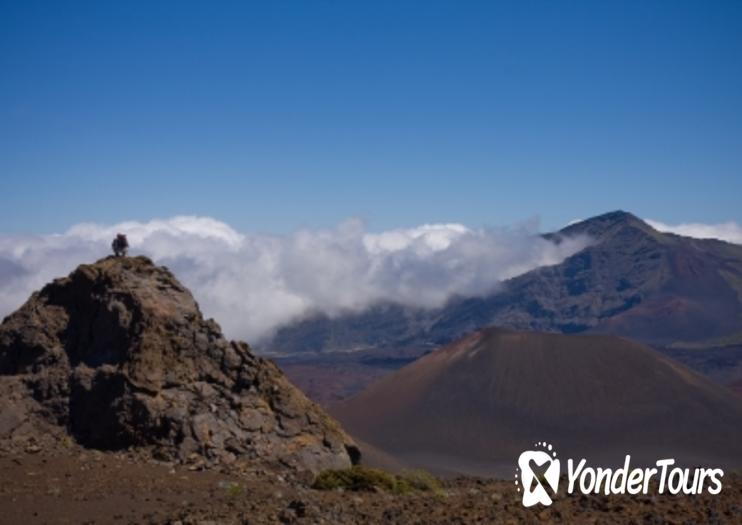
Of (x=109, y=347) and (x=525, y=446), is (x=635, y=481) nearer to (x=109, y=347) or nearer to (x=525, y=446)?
(x=109, y=347)

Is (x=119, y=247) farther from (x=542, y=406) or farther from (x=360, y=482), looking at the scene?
(x=542, y=406)

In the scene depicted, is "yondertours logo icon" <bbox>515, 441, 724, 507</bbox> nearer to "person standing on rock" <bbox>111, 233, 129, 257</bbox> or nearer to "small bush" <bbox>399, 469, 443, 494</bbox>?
"small bush" <bbox>399, 469, 443, 494</bbox>

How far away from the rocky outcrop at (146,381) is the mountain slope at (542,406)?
31813 mm

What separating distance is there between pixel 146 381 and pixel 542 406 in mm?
49126

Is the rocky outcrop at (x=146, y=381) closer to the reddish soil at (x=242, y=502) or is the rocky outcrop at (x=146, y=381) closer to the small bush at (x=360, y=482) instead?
the reddish soil at (x=242, y=502)

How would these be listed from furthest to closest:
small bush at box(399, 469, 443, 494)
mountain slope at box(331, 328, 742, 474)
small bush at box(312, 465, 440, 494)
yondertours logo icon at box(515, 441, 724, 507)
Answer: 1. mountain slope at box(331, 328, 742, 474)
2. small bush at box(399, 469, 443, 494)
3. small bush at box(312, 465, 440, 494)
4. yondertours logo icon at box(515, 441, 724, 507)

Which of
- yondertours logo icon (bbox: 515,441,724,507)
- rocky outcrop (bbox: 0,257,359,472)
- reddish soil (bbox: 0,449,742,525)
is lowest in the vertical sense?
reddish soil (bbox: 0,449,742,525)

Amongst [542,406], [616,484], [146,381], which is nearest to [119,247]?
[146,381]

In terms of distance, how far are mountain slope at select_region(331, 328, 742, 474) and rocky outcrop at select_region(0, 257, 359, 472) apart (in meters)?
31.8

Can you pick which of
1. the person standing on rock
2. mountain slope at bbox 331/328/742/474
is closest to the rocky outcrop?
the person standing on rock

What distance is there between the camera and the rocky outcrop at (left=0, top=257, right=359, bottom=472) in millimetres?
19344

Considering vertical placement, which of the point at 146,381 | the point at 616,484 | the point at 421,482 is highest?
the point at 146,381

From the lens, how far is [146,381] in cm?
1986

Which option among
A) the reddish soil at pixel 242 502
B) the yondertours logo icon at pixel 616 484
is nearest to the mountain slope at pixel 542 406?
the yondertours logo icon at pixel 616 484
